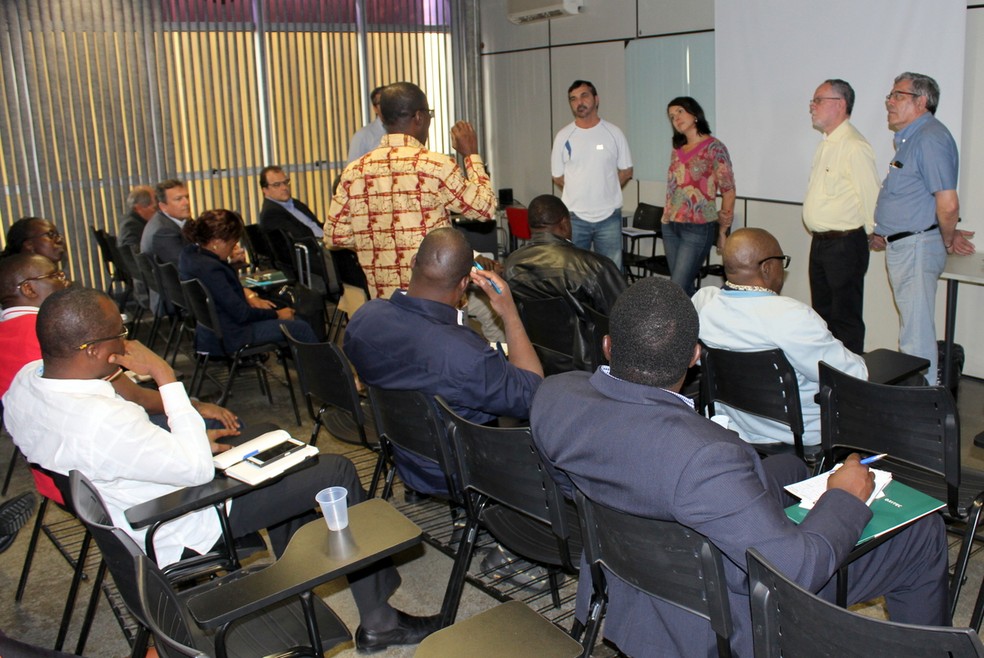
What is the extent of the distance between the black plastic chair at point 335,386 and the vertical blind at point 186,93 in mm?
5807

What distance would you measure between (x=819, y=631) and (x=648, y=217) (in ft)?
20.0

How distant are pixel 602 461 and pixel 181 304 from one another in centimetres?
403

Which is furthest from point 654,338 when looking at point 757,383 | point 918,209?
point 918,209

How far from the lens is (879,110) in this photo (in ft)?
18.0

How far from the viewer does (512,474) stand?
7.95 feet

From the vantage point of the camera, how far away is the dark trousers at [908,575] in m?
2.20

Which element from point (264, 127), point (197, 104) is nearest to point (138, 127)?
point (197, 104)

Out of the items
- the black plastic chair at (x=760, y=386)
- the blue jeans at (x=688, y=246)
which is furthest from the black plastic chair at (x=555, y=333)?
the blue jeans at (x=688, y=246)

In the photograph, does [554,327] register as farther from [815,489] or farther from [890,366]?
[815,489]

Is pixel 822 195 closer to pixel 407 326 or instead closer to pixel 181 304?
pixel 407 326

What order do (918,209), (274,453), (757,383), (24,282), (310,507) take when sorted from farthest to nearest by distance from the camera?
(918,209)
(24,282)
(757,383)
(310,507)
(274,453)

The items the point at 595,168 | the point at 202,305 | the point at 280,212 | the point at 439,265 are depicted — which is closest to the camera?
the point at 439,265

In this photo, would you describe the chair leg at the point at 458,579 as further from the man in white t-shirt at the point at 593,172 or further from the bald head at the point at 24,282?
the man in white t-shirt at the point at 593,172

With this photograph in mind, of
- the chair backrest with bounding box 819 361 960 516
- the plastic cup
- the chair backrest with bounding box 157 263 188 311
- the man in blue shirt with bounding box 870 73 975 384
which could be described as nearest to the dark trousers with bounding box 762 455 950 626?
the chair backrest with bounding box 819 361 960 516
